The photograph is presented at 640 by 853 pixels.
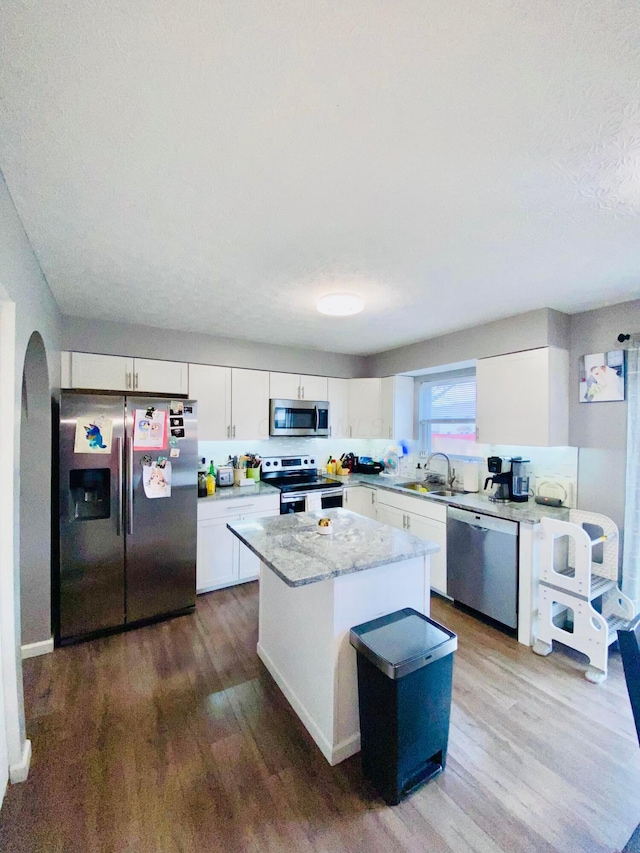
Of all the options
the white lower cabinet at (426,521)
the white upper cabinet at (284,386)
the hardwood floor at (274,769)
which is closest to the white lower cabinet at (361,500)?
the white lower cabinet at (426,521)

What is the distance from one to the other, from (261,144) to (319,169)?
0.71 ft

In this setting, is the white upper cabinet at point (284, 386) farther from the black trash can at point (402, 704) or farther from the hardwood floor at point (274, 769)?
the black trash can at point (402, 704)

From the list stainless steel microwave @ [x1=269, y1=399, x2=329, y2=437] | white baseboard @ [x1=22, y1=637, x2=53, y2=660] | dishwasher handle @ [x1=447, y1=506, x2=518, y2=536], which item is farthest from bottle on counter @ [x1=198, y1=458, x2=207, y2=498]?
dishwasher handle @ [x1=447, y1=506, x2=518, y2=536]

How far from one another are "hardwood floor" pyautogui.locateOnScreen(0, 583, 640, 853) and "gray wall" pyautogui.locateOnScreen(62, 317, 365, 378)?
241 cm

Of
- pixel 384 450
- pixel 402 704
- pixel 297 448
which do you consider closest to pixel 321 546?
pixel 402 704

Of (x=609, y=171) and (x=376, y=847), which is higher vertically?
(x=609, y=171)

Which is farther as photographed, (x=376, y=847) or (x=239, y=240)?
(x=239, y=240)

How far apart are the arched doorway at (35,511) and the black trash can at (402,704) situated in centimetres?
221

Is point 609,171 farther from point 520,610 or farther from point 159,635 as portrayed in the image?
point 159,635

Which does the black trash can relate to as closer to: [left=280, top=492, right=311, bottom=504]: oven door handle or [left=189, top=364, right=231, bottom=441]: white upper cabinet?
[left=280, top=492, right=311, bottom=504]: oven door handle

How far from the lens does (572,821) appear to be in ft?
4.66

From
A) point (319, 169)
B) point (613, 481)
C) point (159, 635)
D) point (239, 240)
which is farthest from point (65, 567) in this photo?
point (613, 481)

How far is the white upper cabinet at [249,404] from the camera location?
12.3 ft

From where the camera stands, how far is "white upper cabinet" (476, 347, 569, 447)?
9.00 feet
